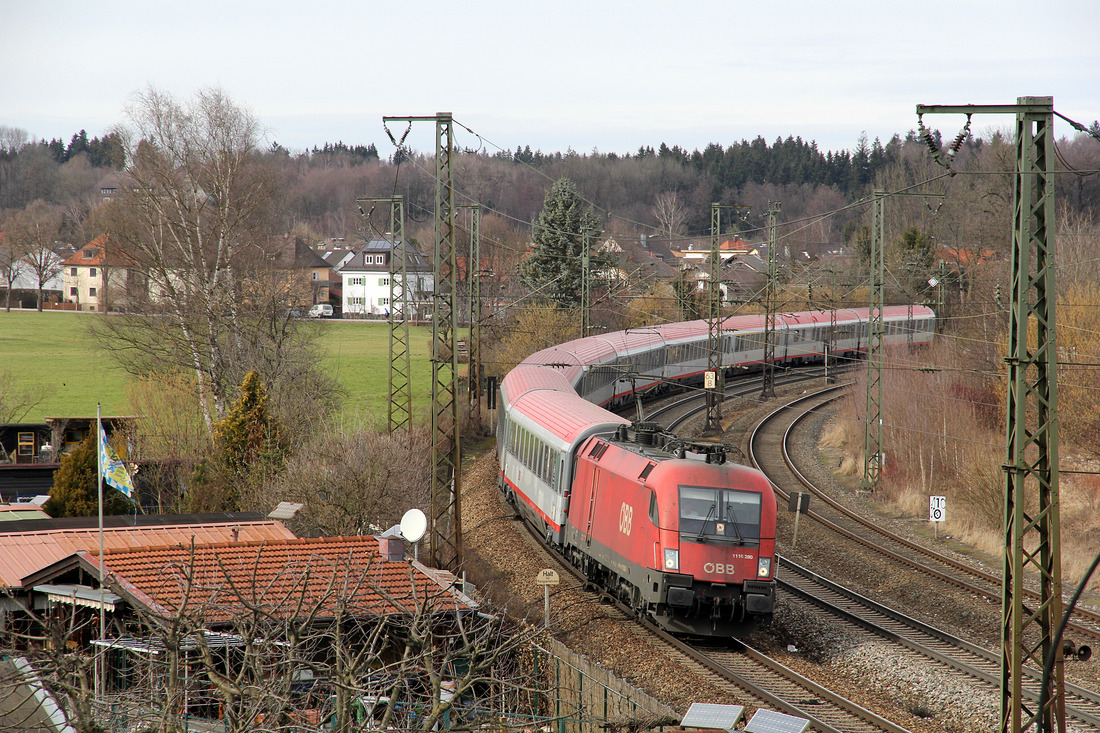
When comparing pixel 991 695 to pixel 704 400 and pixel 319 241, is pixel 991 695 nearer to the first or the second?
pixel 704 400

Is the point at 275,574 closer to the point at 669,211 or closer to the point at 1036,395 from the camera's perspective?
the point at 1036,395

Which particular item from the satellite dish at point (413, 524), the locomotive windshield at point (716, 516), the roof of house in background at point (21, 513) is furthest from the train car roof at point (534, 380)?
the roof of house in background at point (21, 513)

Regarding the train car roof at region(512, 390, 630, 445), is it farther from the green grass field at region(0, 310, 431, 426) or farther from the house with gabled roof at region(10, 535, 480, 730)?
the green grass field at region(0, 310, 431, 426)

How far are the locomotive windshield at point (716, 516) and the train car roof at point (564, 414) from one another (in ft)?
15.1

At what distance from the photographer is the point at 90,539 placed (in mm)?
17859

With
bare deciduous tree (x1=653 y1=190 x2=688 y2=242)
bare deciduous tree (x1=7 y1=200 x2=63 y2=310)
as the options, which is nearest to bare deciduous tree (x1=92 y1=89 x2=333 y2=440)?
bare deciduous tree (x1=7 y1=200 x2=63 y2=310)

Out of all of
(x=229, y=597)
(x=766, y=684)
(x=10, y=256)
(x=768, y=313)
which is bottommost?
(x=766, y=684)

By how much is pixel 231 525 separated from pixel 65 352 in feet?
170

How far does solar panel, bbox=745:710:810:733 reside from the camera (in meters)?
10.1

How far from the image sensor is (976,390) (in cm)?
3469

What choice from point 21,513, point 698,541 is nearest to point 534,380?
point 21,513

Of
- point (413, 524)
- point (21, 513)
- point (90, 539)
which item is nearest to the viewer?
point (413, 524)

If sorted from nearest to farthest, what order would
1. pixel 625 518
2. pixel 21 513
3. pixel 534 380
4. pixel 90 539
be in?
pixel 625 518 < pixel 90 539 < pixel 21 513 < pixel 534 380

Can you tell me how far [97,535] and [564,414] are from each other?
31.5 ft
